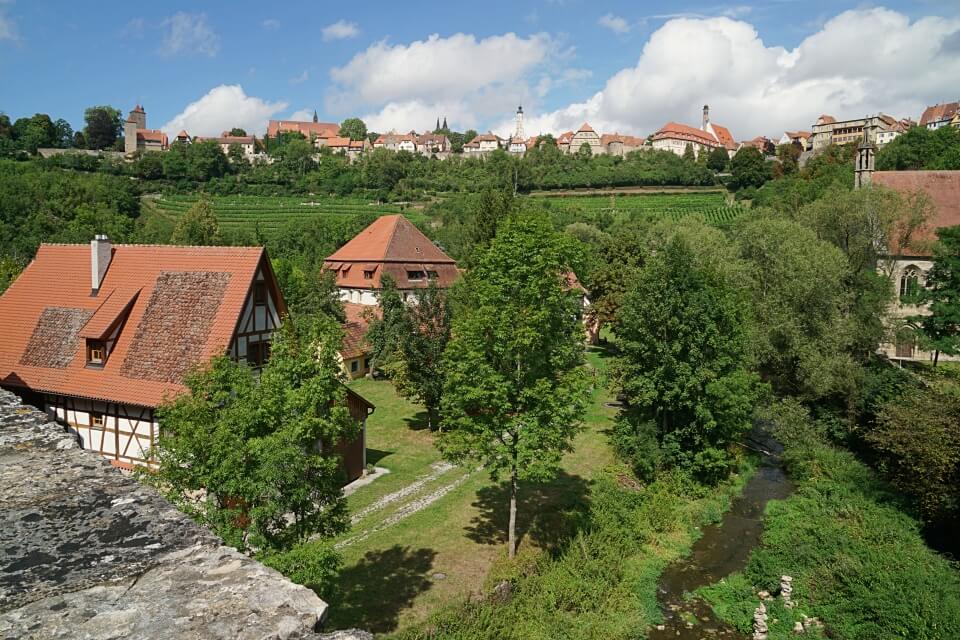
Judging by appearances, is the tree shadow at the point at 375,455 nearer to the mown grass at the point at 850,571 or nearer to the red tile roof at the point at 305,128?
the mown grass at the point at 850,571

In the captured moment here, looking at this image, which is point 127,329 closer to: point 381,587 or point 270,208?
point 381,587

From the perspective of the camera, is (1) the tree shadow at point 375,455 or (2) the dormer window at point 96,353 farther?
(1) the tree shadow at point 375,455

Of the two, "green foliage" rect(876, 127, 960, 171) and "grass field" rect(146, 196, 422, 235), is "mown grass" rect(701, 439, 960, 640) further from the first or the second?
"grass field" rect(146, 196, 422, 235)

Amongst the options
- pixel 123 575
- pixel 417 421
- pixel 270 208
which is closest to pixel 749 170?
pixel 270 208

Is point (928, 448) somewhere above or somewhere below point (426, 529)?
above

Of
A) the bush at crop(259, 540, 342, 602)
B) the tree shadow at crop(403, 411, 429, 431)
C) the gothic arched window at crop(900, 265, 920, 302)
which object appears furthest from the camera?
the gothic arched window at crop(900, 265, 920, 302)

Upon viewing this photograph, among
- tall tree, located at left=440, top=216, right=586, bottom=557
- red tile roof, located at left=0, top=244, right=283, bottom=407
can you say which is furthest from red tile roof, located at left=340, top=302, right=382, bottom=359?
tall tree, located at left=440, top=216, right=586, bottom=557

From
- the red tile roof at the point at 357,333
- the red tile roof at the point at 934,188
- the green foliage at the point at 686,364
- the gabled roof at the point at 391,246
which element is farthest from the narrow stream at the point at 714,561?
the gabled roof at the point at 391,246
